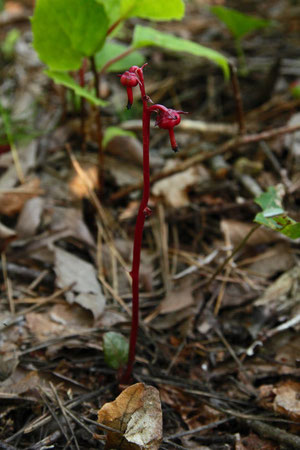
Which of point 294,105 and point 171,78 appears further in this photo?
point 171,78

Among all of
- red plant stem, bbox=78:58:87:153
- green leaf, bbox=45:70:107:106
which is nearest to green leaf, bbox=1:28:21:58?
red plant stem, bbox=78:58:87:153

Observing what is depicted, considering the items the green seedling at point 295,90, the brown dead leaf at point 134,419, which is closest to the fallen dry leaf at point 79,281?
the brown dead leaf at point 134,419

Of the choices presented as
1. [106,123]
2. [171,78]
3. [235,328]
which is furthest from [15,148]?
[235,328]

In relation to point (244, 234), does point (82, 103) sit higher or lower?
higher

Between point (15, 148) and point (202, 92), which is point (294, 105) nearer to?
point (202, 92)

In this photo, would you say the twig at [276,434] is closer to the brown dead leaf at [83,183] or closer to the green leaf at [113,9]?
the brown dead leaf at [83,183]

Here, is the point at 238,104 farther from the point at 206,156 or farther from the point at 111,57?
the point at 111,57

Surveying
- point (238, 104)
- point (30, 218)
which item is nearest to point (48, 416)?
point (30, 218)
